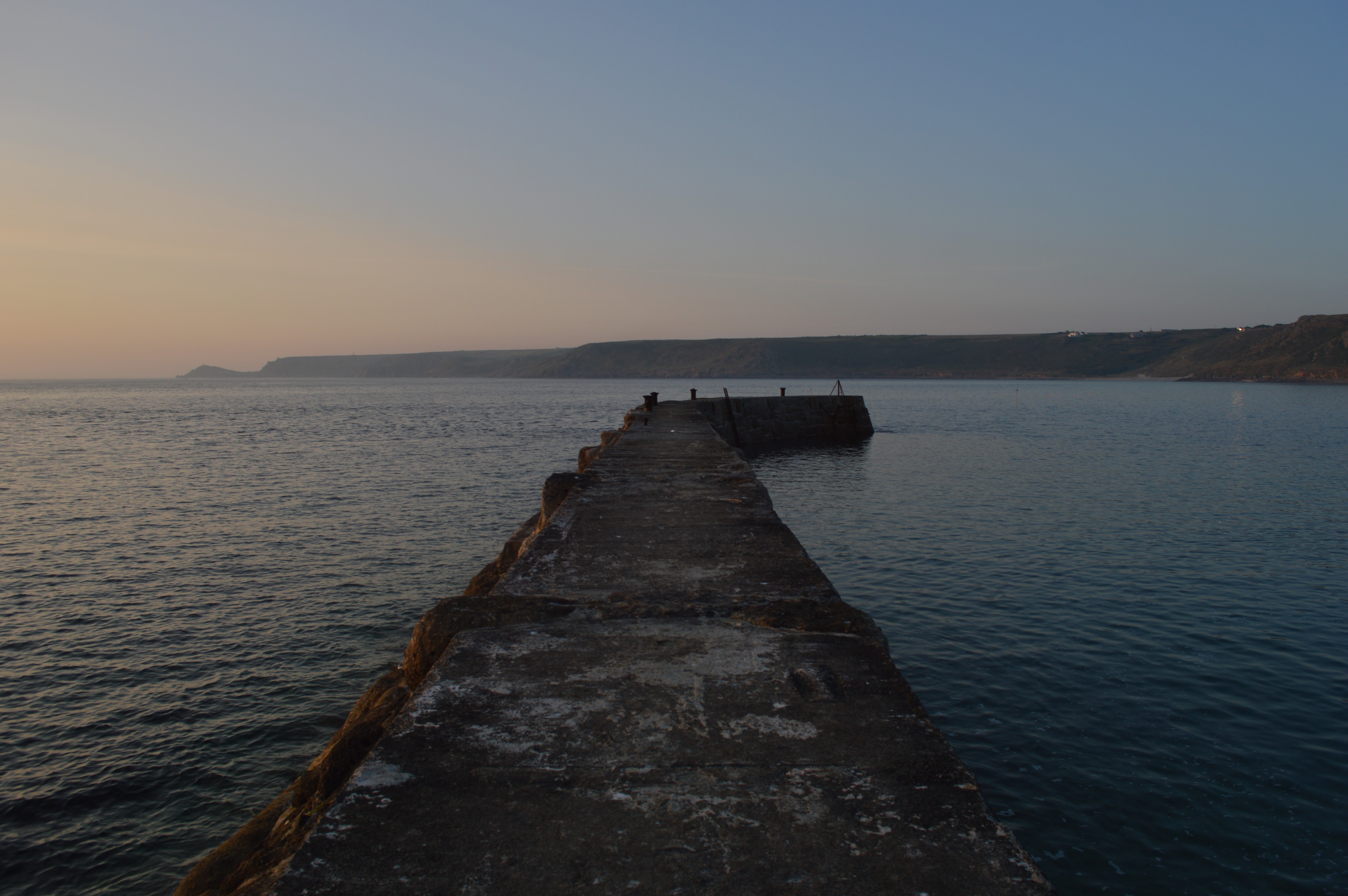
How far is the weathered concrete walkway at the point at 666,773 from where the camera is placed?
7.29 ft

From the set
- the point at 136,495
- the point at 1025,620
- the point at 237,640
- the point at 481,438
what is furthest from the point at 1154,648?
the point at 481,438

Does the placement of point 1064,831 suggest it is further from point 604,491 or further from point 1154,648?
point 604,491

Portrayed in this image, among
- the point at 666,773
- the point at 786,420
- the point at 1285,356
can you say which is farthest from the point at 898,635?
the point at 1285,356

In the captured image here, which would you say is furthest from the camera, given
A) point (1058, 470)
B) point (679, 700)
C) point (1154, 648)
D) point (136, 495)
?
point (1058, 470)

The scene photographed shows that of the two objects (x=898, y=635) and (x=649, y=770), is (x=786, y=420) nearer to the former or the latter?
(x=898, y=635)

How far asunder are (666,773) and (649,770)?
0.06 metres

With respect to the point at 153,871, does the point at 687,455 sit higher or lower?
higher

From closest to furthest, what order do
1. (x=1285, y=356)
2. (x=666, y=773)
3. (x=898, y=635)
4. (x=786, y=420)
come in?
1. (x=666, y=773)
2. (x=898, y=635)
3. (x=786, y=420)
4. (x=1285, y=356)

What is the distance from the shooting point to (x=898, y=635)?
9.09 meters

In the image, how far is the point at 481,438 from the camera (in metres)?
37.2

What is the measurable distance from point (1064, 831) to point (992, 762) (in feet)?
2.93

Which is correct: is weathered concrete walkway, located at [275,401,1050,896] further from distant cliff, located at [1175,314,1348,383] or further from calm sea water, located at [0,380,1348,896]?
distant cliff, located at [1175,314,1348,383]

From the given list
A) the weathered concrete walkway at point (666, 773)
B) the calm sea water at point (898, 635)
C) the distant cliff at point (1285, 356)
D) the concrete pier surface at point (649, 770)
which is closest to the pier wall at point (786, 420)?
the calm sea water at point (898, 635)

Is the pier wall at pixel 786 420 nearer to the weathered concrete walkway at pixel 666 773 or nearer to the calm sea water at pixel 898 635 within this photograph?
the calm sea water at pixel 898 635
